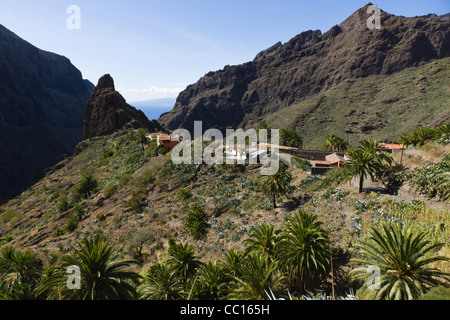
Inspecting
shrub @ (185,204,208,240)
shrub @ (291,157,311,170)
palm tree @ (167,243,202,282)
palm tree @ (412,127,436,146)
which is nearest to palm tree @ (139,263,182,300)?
palm tree @ (167,243,202,282)

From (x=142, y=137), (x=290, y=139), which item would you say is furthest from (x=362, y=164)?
(x=142, y=137)

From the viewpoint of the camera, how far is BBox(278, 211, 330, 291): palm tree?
595 inches

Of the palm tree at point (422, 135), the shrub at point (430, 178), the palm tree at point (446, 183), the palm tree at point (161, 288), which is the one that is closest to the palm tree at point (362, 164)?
the shrub at point (430, 178)

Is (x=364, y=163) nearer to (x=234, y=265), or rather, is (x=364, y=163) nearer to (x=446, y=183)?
(x=446, y=183)

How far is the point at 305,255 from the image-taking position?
50.1 ft

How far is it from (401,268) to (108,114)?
3995 inches

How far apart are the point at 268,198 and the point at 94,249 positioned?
23.4 m

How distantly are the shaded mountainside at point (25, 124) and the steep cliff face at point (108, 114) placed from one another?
57.0 meters

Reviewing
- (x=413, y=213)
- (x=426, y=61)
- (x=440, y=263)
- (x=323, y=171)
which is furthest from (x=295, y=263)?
(x=426, y=61)

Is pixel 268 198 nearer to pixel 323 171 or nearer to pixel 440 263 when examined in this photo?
pixel 323 171

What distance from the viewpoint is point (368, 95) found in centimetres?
11862

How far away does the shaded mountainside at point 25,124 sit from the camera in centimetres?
12868

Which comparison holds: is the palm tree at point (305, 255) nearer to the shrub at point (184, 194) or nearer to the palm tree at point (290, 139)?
the shrub at point (184, 194)
